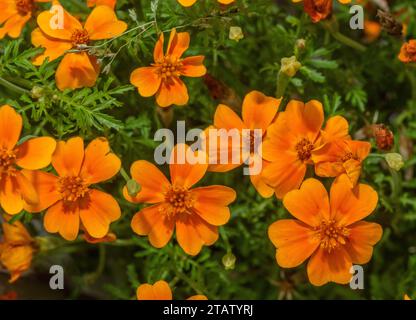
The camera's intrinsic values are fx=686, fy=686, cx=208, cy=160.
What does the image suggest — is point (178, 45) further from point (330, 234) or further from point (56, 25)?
point (330, 234)

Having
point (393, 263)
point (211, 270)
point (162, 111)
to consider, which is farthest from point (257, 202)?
point (393, 263)

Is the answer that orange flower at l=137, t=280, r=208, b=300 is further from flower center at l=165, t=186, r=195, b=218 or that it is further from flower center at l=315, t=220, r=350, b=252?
flower center at l=315, t=220, r=350, b=252

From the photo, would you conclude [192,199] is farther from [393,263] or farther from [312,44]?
[393,263]

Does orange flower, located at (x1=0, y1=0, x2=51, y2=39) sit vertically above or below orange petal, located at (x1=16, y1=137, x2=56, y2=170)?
above

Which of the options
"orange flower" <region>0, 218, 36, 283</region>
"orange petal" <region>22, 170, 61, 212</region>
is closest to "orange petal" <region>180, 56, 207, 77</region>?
"orange petal" <region>22, 170, 61, 212</region>

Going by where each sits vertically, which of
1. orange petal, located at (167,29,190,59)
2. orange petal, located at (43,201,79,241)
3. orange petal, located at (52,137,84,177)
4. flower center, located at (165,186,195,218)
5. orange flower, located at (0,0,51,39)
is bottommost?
orange petal, located at (43,201,79,241)

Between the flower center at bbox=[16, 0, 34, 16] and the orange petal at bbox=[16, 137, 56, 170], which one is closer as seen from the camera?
the orange petal at bbox=[16, 137, 56, 170]
